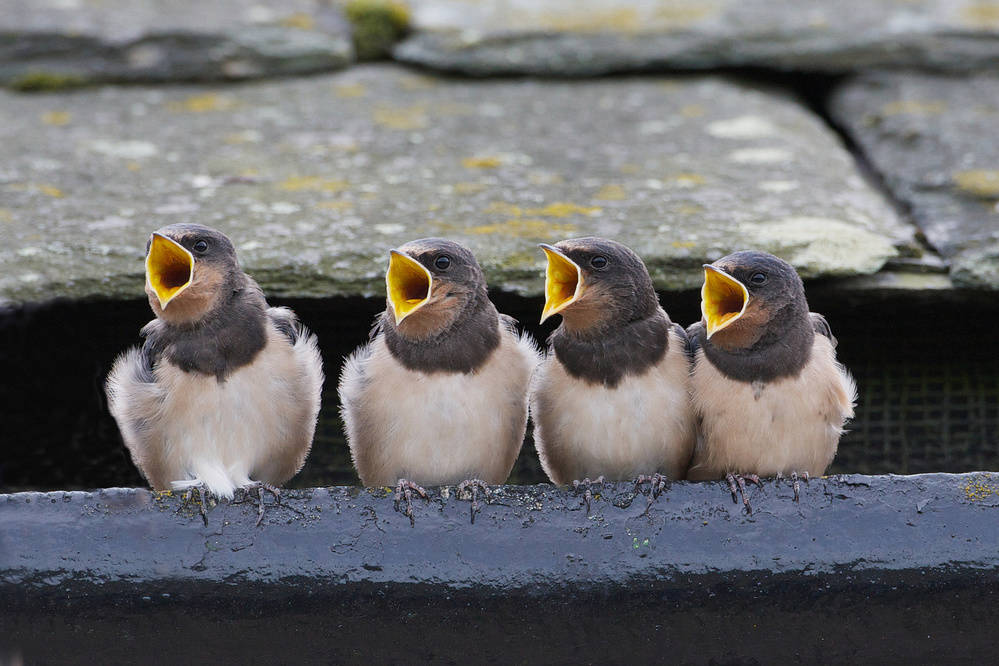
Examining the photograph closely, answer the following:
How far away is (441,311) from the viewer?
2896 mm

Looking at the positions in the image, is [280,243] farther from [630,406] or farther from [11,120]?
[11,120]

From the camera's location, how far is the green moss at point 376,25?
5254 mm

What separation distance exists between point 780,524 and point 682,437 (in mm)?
670

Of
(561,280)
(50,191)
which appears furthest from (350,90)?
(561,280)

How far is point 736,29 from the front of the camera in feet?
16.2

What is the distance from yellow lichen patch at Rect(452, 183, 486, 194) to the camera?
12.2 ft

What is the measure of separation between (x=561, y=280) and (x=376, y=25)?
9.32 feet

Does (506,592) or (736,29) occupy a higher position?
(736,29)

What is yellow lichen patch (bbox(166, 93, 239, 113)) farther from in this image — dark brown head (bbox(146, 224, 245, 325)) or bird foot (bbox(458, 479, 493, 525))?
bird foot (bbox(458, 479, 493, 525))

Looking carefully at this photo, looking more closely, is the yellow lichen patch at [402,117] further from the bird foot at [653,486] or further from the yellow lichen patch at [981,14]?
the yellow lichen patch at [981,14]

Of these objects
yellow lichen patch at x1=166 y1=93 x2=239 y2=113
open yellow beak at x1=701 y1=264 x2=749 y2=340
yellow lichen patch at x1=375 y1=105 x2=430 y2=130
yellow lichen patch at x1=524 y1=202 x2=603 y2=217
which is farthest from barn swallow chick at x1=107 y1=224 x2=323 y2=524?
yellow lichen patch at x1=166 y1=93 x2=239 y2=113

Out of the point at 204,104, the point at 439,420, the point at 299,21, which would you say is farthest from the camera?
the point at 299,21

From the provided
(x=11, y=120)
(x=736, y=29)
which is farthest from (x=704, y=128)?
(x=11, y=120)

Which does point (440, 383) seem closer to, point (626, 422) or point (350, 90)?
point (626, 422)
